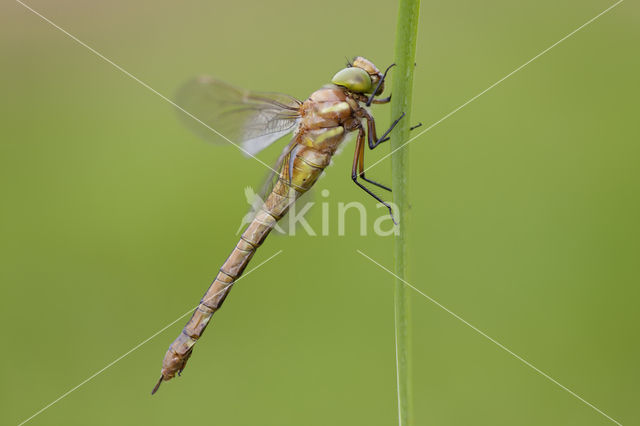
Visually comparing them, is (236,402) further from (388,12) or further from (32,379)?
(388,12)

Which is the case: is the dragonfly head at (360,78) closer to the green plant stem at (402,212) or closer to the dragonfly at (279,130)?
the dragonfly at (279,130)

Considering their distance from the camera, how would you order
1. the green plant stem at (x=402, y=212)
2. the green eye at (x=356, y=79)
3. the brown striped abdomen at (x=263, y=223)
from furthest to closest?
1. the brown striped abdomen at (x=263, y=223)
2. the green eye at (x=356, y=79)
3. the green plant stem at (x=402, y=212)

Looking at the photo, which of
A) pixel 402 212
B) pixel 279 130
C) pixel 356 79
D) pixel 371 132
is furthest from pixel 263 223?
pixel 402 212

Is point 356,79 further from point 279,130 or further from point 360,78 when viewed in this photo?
point 279,130

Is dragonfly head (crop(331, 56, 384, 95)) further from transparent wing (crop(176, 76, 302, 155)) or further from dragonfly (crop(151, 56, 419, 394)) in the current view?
transparent wing (crop(176, 76, 302, 155))

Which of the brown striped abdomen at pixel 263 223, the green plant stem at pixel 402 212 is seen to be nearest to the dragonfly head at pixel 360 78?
the brown striped abdomen at pixel 263 223

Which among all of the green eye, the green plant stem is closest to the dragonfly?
the green eye

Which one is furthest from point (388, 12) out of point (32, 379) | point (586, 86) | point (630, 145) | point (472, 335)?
point (32, 379)
